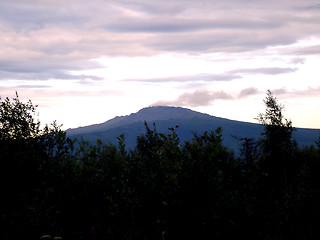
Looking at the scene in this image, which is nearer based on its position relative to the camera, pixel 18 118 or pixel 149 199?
pixel 149 199

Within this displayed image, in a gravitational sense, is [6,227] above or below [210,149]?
below

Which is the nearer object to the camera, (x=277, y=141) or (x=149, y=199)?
(x=149, y=199)

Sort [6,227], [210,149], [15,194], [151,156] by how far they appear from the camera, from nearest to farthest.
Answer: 1. [6,227]
2. [210,149]
3. [151,156]
4. [15,194]

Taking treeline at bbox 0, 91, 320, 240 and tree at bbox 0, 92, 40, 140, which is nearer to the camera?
treeline at bbox 0, 91, 320, 240

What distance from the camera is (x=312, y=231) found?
10.2m

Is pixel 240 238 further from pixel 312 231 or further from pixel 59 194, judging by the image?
pixel 59 194

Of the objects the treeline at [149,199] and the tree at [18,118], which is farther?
the tree at [18,118]

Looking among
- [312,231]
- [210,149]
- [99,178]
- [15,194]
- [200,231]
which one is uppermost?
[210,149]

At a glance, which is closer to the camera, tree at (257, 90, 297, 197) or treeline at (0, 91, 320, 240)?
treeline at (0, 91, 320, 240)

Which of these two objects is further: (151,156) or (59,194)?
(151,156)

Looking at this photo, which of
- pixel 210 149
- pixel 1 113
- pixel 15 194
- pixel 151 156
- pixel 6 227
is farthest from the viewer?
pixel 1 113

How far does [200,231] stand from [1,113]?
33905 mm

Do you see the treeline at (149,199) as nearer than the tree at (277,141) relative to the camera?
Yes

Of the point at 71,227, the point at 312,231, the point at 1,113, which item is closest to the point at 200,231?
the point at 71,227
